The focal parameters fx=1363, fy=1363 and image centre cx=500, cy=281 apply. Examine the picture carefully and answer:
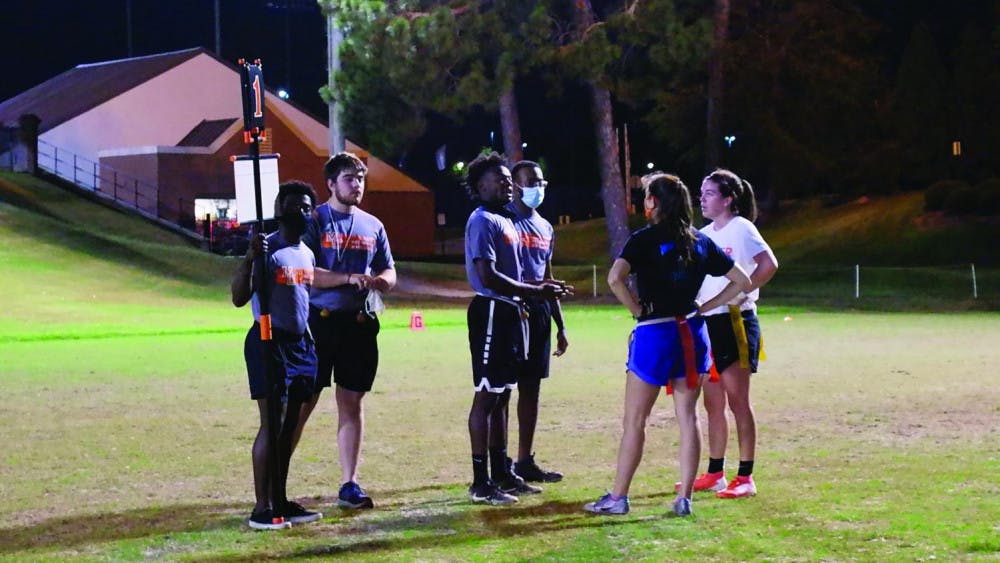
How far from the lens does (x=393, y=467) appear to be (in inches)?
386

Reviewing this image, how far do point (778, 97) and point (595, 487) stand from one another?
5452cm

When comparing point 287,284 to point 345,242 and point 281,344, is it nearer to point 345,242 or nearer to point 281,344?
point 281,344

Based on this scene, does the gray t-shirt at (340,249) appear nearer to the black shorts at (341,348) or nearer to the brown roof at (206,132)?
the black shorts at (341,348)

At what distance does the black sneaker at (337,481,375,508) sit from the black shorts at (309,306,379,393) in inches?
23.5

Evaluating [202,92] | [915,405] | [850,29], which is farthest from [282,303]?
[850,29]

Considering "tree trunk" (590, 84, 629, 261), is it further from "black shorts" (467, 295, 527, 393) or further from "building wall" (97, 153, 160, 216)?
"black shorts" (467, 295, 527, 393)

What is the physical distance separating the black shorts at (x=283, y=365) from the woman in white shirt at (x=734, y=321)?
253 cm

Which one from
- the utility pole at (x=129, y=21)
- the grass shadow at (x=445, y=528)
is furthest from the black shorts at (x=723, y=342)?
the utility pole at (x=129, y=21)

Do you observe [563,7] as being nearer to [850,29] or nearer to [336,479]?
[850,29]

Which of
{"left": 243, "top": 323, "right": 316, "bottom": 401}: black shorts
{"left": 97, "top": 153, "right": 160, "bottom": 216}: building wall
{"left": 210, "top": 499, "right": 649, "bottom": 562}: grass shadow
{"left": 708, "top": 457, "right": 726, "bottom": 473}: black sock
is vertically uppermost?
{"left": 97, "top": 153, "right": 160, "bottom": 216}: building wall

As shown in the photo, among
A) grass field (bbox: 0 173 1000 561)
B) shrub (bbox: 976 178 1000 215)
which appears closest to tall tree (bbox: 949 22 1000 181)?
shrub (bbox: 976 178 1000 215)

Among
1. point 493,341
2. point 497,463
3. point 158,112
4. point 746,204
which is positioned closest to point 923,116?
point 158,112

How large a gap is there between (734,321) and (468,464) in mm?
2397

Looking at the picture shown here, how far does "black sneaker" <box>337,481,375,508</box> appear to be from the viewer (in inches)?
325
